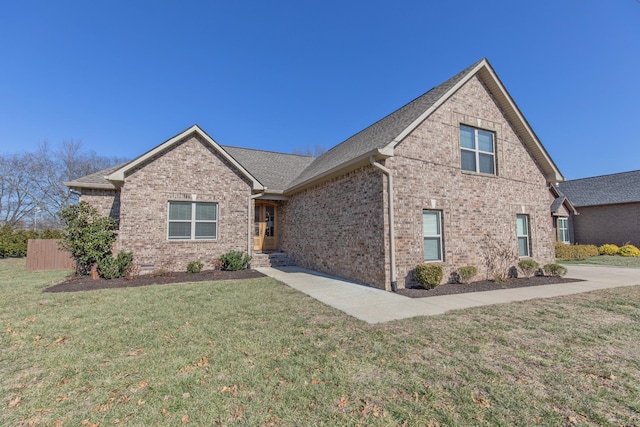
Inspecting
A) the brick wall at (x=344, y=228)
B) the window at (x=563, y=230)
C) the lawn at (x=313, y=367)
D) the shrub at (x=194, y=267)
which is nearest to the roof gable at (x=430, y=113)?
the brick wall at (x=344, y=228)

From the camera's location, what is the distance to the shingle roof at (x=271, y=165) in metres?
15.4

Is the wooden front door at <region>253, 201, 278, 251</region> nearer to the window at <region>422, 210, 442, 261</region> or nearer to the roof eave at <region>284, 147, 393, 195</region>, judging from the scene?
the roof eave at <region>284, 147, 393, 195</region>

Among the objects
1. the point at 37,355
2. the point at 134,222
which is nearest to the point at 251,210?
the point at 134,222

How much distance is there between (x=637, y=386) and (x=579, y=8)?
9886 mm

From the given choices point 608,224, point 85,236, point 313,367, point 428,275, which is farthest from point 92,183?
point 608,224

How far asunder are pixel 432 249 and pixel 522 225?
4764 mm

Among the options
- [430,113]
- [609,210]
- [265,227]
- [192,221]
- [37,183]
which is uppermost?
[37,183]

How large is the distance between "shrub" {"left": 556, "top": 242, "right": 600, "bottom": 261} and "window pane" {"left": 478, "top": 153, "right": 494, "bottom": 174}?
44.4ft

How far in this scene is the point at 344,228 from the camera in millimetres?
9859

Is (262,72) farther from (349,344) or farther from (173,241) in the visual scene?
(349,344)

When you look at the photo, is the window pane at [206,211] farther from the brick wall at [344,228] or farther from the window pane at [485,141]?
the window pane at [485,141]

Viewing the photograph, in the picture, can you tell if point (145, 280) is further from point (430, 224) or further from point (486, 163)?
point (486, 163)

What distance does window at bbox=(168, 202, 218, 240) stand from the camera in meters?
11.7

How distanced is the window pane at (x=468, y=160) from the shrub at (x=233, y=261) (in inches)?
353
